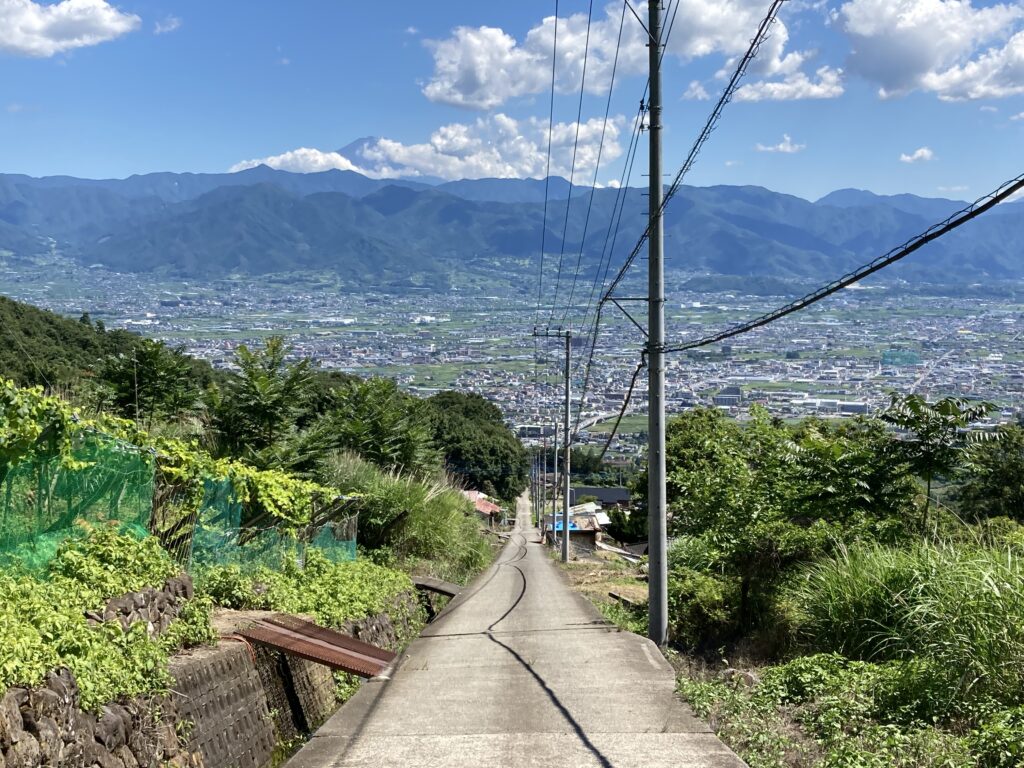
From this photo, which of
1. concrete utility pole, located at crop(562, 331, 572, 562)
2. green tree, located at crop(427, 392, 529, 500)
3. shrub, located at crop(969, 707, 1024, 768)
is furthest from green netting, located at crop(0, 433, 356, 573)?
green tree, located at crop(427, 392, 529, 500)

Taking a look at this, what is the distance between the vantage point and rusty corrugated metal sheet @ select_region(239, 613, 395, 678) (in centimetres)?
879

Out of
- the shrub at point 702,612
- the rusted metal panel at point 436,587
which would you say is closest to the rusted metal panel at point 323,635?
the shrub at point 702,612

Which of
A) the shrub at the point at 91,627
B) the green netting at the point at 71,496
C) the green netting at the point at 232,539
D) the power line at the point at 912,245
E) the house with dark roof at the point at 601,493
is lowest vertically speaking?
the house with dark roof at the point at 601,493

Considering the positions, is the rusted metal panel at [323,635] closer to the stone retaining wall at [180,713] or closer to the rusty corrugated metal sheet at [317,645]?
the rusty corrugated metal sheet at [317,645]

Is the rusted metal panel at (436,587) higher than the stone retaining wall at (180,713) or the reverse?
the reverse

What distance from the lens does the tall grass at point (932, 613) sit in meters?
7.09

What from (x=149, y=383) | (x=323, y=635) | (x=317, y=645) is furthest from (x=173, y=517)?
(x=149, y=383)

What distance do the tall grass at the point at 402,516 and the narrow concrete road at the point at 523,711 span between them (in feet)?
26.7

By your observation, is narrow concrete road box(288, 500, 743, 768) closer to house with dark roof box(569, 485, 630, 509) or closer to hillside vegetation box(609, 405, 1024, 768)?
hillside vegetation box(609, 405, 1024, 768)

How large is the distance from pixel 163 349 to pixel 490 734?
20243mm

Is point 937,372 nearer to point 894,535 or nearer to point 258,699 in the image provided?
point 894,535

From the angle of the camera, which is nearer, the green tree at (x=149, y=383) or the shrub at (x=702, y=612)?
the shrub at (x=702, y=612)

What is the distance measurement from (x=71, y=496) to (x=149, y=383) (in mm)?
16917

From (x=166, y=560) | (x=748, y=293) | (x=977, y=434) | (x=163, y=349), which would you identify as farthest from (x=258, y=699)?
(x=748, y=293)
